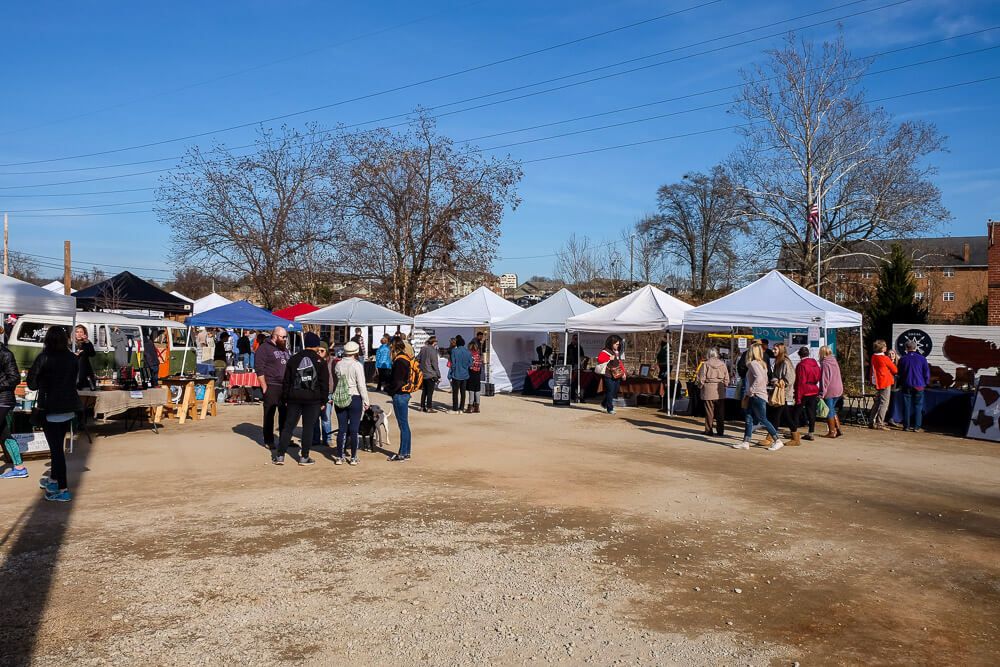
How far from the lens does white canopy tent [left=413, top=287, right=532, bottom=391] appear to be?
21812 mm

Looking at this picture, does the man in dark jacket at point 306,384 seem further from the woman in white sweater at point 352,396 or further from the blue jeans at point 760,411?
the blue jeans at point 760,411

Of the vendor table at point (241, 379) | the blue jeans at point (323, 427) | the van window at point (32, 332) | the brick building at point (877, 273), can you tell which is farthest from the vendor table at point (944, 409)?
the van window at point (32, 332)

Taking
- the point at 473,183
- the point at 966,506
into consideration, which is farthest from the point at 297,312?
the point at 966,506

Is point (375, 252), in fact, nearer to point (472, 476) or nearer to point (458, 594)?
point (472, 476)

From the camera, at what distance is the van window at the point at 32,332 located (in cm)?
1656

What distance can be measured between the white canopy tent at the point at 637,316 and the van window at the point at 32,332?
1154 cm

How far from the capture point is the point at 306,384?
960cm

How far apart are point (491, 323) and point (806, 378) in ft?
33.7

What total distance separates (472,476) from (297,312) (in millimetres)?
18903

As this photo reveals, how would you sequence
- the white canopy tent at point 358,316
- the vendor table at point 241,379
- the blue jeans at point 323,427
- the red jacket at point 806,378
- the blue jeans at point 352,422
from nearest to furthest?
1. the blue jeans at point 352,422
2. the blue jeans at point 323,427
3. the red jacket at point 806,378
4. the vendor table at point 241,379
5. the white canopy tent at point 358,316

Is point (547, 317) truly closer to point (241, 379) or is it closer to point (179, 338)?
point (241, 379)

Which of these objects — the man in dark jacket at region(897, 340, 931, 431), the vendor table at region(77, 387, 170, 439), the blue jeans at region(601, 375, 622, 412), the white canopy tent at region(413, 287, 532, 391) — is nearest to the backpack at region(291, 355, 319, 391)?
the vendor table at region(77, 387, 170, 439)


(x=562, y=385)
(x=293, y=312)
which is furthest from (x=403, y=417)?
(x=293, y=312)

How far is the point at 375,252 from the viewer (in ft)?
103
